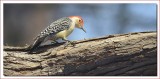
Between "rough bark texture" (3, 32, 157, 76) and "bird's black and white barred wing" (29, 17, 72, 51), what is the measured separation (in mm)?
105

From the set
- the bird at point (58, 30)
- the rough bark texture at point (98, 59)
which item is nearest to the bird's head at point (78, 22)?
the bird at point (58, 30)

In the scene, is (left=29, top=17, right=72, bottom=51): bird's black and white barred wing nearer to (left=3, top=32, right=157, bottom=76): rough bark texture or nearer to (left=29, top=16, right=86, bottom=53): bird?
(left=29, top=16, right=86, bottom=53): bird

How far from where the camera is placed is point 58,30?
3.88 metres

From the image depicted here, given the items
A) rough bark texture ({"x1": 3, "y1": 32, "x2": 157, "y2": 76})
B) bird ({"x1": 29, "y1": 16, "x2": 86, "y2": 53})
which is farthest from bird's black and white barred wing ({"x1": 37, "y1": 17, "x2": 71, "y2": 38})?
rough bark texture ({"x1": 3, "y1": 32, "x2": 157, "y2": 76})

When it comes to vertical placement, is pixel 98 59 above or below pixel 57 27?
below

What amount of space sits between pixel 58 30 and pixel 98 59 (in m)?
0.37

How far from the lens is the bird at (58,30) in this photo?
380 cm

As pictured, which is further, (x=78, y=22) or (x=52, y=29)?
(x=78, y=22)

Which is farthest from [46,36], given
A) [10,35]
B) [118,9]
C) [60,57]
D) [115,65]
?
[118,9]

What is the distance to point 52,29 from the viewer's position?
383 centimetres

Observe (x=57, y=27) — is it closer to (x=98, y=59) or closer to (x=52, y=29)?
(x=52, y=29)

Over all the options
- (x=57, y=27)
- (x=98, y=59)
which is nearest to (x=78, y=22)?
(x=57, y=27)

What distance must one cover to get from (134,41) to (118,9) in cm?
296

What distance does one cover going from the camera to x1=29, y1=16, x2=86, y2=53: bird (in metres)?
3.80
